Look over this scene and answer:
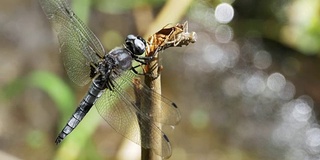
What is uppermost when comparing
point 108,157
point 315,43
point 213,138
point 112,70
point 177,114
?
point 315,43

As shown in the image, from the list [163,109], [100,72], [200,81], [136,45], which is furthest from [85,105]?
[200,81]

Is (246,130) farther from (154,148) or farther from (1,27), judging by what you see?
(154,148)

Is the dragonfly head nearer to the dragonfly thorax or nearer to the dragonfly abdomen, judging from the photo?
the dragonfly thorax

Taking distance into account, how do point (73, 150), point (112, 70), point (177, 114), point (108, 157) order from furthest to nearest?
1. point (108, 157)
2. point (73, 150)
3. point (112, 70)
4. point (177, 114)

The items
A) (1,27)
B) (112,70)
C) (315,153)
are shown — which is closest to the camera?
(112,70)

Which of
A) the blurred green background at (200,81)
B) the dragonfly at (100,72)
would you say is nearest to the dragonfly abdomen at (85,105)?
the dragonfly at (100,72)

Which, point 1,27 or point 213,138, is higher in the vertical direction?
point 1,27

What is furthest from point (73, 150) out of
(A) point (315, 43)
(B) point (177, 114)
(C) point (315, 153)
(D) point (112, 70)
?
(A) point (315, 43)

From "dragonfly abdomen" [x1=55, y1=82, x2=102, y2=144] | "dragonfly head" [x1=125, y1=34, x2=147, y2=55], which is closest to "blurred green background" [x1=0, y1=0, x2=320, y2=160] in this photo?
"dragonfly abdomen" [x1=55, y1=82, x2=102, y2=144]
